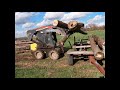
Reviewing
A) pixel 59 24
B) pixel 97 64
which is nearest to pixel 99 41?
pixel 97 64

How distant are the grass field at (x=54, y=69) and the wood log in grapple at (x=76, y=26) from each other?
29 centimetres

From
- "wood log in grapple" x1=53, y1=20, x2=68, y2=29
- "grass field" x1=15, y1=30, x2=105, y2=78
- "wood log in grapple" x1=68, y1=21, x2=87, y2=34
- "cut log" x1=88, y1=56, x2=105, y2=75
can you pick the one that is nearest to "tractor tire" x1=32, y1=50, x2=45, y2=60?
"grass field" x1=15, y1=30, x2=105, y2=78

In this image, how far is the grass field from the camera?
592 cm

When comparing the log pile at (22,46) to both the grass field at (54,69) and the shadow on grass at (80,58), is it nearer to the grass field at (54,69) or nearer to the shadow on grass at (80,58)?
the grass field at (54,69)

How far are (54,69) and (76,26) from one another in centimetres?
101

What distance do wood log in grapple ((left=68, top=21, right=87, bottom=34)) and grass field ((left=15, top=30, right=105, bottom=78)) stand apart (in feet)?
0.94

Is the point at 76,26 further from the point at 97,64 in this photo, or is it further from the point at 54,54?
the point at 97,64

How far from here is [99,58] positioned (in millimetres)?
5398

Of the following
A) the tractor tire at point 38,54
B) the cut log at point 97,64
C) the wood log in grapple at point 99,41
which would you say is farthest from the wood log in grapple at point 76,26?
the tractor tire at point 38,54

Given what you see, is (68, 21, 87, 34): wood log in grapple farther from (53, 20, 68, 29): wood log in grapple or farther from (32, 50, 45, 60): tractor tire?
(32, 50, 45, 60): tractor tire
